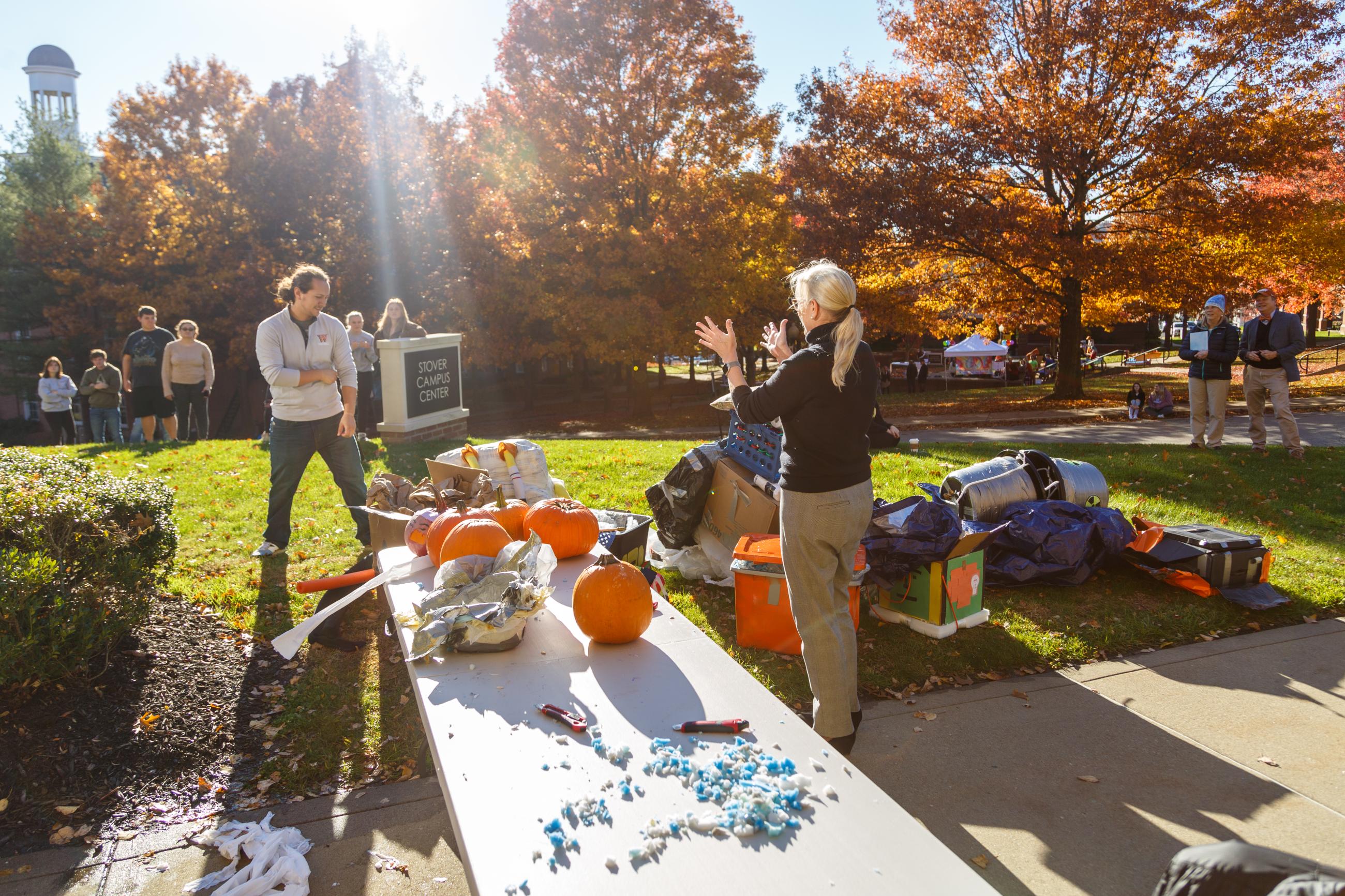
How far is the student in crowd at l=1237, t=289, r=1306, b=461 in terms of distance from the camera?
9992 mm

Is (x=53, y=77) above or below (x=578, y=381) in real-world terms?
above

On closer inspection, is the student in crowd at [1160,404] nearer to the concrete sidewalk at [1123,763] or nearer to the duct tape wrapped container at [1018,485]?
the duct tape wrapped container at [1018,485]

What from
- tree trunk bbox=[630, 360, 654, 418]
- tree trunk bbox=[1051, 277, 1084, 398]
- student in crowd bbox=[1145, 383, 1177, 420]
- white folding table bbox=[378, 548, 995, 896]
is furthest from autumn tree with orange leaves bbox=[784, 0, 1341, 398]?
white folding table bbox=[378, 548, 995, 896]

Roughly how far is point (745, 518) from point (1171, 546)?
10.2 feet

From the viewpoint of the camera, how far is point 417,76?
1101 inches

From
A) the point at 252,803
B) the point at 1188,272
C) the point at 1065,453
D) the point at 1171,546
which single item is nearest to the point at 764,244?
the point at 1188,272

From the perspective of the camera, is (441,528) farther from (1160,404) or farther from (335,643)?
(1160,404)

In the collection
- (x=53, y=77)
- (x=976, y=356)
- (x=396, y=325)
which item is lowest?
(x=976, y=356)

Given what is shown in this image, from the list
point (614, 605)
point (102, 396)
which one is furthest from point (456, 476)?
point (102, 396)

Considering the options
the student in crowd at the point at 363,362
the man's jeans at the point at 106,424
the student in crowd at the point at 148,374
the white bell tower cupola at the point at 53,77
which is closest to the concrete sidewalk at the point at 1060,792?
the student in crowd at the point at 363,362

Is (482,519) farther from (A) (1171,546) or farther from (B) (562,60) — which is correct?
(B) (562,60)

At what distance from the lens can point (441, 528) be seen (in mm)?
3967

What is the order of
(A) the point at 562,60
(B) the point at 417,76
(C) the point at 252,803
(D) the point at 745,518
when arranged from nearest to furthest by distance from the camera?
1. (C) the point at 252,803
2. (D) the point at 745,518
3. (A) the point at 562,60
4. (B) the point at 417,76

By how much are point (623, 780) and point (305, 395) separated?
4956 millimetres
